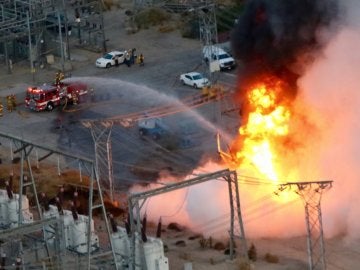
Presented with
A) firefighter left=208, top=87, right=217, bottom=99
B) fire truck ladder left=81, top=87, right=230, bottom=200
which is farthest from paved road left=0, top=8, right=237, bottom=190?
firefighter left=208, top=87, right=217, bottom=99

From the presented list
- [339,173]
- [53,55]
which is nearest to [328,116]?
[339,173]

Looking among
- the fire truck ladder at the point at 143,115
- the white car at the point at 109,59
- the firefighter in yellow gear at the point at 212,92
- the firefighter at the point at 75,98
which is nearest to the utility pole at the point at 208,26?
the firefighter in yellow gear at the point at 212,92

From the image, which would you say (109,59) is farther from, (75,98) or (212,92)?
(212,92)

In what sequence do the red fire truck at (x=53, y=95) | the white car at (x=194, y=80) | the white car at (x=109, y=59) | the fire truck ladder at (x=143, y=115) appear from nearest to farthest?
the fire truck ladder at (x=143, y=115) < the red fire truck at (x=53, y=95) < the white car at (x=194, y=80) < the white car at (x=109, y=59)

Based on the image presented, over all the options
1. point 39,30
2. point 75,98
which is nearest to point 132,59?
A: point 39,30

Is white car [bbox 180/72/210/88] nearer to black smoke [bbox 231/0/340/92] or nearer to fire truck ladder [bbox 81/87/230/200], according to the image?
fire truck ladder [bbox 81/87/230/200]

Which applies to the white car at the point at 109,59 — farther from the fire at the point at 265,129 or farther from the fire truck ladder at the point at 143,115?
the fire at the point at 265,129
